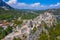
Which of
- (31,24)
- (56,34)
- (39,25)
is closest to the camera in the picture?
(56,34)

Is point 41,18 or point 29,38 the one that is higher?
point 41,18

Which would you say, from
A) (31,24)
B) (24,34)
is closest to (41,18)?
(31,24)

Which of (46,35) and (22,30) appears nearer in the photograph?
(46,35)

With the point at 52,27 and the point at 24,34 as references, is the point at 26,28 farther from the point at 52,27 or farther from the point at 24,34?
the point at 52,27

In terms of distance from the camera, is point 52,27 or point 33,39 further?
point 52,27

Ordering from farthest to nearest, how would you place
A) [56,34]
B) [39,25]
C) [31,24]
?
[31,24] → [39,25] → [56,34]

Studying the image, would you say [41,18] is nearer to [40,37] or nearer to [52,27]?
[52,27]

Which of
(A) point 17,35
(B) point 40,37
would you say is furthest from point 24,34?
(B) point 40,37

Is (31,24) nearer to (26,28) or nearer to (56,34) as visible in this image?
(26,28)

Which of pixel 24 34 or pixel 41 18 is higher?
pixel 41 18
